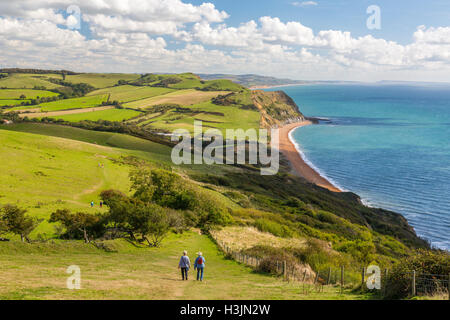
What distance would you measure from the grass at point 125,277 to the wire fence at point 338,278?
77 cm

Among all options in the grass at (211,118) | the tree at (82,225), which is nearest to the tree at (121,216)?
the tree at (82,225)

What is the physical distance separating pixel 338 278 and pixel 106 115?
155 meters

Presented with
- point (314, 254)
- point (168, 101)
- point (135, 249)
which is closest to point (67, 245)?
point (135, 249)

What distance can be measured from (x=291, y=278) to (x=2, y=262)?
1724cm

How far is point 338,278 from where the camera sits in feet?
63.7

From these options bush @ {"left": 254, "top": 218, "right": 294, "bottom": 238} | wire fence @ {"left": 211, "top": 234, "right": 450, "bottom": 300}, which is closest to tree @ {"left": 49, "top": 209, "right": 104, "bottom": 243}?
wire fence @ {"left": 211, "top": 234, "right": 450, "bottom": 300}

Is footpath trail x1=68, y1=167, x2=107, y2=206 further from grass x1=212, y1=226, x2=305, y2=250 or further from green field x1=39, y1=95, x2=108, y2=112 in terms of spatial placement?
green field x1=39, y1=95, x2=108, y2=112

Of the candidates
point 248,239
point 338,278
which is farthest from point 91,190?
point 338,278

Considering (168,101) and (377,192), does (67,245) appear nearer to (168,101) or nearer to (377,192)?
(377,192)

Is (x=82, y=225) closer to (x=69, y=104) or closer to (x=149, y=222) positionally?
(x=149, y=222)

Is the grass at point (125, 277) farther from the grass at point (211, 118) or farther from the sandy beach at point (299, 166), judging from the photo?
the grass at point (211, 118)

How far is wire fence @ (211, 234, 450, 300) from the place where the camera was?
1374 cm

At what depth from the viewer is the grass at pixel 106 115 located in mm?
146113

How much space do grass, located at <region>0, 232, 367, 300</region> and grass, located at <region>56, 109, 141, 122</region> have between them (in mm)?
126804
